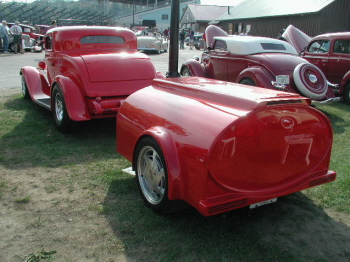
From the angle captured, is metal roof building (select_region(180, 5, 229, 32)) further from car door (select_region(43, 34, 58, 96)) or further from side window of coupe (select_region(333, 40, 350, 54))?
car door (select_region(43, 34, 58, 96))

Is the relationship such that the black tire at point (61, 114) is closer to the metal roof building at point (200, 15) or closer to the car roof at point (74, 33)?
the car roof at point (74, 33)

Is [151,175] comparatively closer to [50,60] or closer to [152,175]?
[152,175]

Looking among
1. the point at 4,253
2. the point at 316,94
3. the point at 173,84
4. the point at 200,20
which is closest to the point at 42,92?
the point at 173,84

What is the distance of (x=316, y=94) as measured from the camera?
23.4ft

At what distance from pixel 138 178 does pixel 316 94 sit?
5.02 metres

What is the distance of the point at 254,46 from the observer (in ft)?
27.4

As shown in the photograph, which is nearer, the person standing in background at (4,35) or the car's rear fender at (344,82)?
the car's rear fender at (344,82)

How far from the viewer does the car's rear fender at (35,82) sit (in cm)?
726

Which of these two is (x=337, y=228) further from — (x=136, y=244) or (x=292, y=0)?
(x=292, y=0)

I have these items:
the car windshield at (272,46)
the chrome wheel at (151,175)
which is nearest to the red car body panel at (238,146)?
the chrome wheel at (151,175)

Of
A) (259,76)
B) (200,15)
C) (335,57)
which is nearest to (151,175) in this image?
(259,76)

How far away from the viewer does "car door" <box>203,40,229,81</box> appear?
902 centimetres

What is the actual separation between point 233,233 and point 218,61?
22.4ft

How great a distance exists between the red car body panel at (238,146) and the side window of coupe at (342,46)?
7198 millimetres
